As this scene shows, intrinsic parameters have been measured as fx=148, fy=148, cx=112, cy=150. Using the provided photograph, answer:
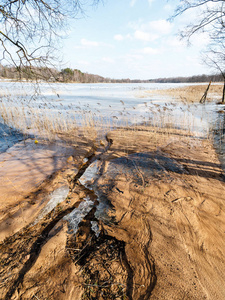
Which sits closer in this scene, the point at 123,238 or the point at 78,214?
the point at 123,238

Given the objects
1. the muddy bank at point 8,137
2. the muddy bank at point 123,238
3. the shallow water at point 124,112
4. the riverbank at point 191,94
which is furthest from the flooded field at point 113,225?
the riverbank at point 191,94

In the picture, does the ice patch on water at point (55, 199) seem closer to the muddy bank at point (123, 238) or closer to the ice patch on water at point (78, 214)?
the muddy bank at point (123, 238)

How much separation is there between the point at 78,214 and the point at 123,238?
0.94m

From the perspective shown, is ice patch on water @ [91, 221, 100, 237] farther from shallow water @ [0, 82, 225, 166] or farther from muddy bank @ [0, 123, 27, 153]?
muddy bank @ [0, 123, 27, 153]

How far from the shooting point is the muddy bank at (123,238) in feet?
5.30

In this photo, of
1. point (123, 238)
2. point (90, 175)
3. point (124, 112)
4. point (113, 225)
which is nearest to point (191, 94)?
point (124, 112)

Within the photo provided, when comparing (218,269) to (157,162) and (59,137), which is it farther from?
(59,137)

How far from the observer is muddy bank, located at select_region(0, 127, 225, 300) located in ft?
5.30

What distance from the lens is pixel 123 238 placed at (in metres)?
2.17

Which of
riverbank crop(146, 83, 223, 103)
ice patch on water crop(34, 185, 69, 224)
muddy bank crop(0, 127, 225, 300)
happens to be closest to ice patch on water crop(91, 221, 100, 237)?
muddy bank crop(0, 127, 225, 300)

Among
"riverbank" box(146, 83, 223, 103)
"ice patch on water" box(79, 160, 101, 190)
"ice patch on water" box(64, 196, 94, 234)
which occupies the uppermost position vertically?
"riverbank" box(146, 83, 223, 103)

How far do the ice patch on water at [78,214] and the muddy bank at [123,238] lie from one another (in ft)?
0.06

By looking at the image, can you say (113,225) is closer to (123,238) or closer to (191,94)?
(123,238)

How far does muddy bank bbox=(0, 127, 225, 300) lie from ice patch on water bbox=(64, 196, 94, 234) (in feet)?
0.06
